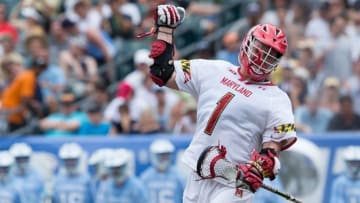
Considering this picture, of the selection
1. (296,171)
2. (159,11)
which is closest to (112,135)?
(296,171)

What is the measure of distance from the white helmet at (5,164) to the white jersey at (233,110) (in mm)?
5221

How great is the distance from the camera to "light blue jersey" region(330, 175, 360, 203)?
1277cm

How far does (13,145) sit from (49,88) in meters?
1.36

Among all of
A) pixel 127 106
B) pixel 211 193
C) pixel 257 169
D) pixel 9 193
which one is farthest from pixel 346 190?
pixel 257 169

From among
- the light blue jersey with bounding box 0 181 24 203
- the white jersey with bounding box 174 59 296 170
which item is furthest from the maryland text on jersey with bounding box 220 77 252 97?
the light blue jersey with bounding box 0 181 24 203

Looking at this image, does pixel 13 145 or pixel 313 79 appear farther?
pixel 313 79

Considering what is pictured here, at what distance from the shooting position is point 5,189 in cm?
1354

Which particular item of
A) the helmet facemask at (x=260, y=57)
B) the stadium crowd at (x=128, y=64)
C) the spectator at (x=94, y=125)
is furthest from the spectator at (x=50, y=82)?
the helmet facemask at (x=260, y=57)

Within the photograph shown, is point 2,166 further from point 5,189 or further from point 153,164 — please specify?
point 153,164

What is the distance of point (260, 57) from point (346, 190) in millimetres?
4771

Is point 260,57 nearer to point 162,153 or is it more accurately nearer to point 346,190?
point 346,190

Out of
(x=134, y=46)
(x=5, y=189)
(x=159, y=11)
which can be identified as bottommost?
(x=5, y=189)

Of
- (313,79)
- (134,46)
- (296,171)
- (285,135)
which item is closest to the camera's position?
(285,135)

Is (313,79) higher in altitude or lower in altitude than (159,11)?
lower
